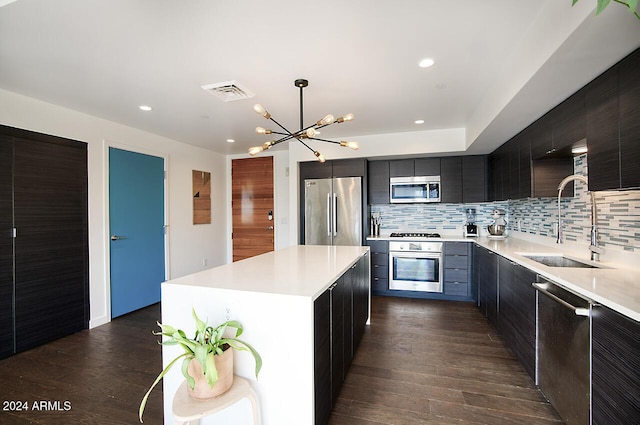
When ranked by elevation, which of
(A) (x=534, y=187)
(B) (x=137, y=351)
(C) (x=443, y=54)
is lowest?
(B) (x=137, y=351)

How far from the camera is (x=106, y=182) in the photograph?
333 cm

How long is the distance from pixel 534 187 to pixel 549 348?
5.13ft

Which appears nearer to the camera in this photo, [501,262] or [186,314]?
[186,314]

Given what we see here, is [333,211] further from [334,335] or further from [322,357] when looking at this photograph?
[322,357]

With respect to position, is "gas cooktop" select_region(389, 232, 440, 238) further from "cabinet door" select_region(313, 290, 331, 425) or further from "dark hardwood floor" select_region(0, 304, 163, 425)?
"dark hardwood floor" select_region(0, 304, 163, 425)

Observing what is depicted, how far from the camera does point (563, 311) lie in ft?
5.11

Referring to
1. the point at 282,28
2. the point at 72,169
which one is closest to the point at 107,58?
the point at 282,28

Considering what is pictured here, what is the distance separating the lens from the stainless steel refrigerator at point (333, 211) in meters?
4.19

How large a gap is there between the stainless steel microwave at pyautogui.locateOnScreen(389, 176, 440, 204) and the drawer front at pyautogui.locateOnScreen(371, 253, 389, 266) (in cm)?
84

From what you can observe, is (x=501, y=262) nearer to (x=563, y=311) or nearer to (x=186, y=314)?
(x=563, y=311)

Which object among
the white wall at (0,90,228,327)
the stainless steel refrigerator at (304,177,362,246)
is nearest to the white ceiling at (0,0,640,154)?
the white wall at (0,90,228,327)

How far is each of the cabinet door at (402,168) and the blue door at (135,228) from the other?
342cm

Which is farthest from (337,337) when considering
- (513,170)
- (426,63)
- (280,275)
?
(513,170)

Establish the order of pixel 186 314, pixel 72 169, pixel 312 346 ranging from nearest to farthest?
pixel 312 346 < pixel 186 314 < pixel 72 169
